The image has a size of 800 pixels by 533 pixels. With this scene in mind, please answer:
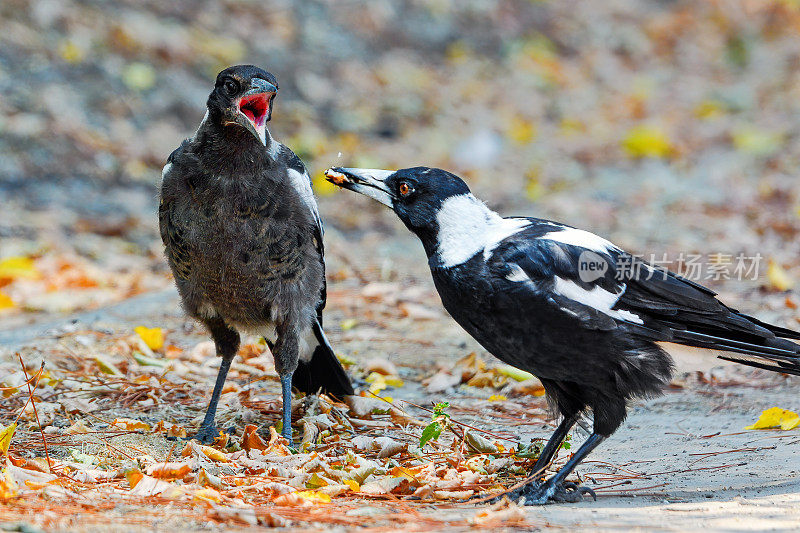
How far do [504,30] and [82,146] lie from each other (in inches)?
241

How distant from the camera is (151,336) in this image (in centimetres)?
479

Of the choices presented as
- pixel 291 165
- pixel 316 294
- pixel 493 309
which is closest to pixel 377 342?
pixel 316 294

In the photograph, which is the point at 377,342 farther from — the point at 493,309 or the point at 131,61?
the point at 131,61

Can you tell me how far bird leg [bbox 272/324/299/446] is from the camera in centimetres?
384

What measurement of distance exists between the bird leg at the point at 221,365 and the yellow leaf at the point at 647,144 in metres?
6.57

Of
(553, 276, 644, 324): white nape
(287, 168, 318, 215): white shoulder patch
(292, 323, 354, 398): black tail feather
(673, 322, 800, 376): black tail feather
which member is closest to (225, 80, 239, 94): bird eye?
(287, 168, 318, 215): white shoulder patch

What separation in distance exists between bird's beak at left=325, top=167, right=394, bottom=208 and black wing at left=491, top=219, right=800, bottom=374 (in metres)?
0.49

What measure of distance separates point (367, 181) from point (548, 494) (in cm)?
126

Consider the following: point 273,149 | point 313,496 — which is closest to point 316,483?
point 313,496

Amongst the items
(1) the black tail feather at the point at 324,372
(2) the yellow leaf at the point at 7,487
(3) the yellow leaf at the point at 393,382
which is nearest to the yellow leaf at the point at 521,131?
(3) the yellow leaf at the point at 393,382

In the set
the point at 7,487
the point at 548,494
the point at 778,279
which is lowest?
the point at 7,487

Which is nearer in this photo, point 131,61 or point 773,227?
point 773,227

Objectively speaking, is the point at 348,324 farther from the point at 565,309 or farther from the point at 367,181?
the point at 565,309

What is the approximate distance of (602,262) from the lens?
10.7 feet
